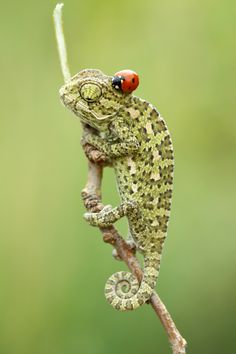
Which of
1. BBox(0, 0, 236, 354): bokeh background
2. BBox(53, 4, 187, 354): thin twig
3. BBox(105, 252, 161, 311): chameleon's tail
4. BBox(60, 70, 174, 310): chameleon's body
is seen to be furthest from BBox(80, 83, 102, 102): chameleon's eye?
BBox(0, 0, 236, 354): bokeh background

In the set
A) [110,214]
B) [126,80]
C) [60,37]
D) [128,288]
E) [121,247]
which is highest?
[60,37]

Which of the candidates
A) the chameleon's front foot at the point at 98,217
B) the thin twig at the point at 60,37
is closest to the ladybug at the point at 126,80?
the thin twig at the point at 60,37

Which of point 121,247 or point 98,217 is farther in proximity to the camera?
point 98,217

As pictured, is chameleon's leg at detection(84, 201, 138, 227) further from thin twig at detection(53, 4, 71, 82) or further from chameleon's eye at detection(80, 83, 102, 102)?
thin twig at detection(53, 4, 71, 82)

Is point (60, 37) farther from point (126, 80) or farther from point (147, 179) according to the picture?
point (147, 179)

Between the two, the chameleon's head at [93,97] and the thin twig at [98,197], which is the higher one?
the chameleon's head at [93,97]

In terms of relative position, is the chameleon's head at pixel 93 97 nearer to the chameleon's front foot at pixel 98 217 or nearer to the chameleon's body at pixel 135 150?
the chameleon's body at pixel 135 150

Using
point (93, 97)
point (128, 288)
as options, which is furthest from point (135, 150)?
point (128, 288)

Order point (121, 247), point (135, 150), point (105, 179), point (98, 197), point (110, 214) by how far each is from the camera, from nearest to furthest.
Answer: point (121, 247), point (98, 197), point (110, 214), point (135, 150), point (105, 179)

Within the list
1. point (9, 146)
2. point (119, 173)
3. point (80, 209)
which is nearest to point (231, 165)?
point (80, 209)
